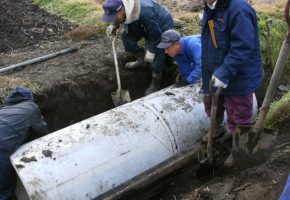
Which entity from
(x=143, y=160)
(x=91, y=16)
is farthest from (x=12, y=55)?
(x=143, y=160)

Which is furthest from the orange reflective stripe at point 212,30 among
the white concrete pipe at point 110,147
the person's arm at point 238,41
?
the white concrete pipe at point 110,147

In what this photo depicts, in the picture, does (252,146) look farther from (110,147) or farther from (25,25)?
(25,25)

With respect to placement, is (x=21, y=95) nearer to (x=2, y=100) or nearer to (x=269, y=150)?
(x=2, y=100)

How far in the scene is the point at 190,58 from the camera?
5188 millimetres

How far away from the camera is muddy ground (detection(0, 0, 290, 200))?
391cm

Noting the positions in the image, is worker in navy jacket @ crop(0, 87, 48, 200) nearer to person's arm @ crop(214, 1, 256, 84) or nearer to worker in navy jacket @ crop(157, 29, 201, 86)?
worker in navy jacket @ crop(157, 29, 201, 86)

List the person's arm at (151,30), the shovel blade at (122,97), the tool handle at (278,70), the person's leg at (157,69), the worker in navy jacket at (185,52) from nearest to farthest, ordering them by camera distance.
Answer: the tool handle at (278,70)
the worker in navy jacket at (185,52)
the person's arm at (151,30)
the shovel blade at (122,97)
the person's leg at (157,69)

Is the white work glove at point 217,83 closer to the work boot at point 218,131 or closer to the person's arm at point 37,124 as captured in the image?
the work boot at point 218,131

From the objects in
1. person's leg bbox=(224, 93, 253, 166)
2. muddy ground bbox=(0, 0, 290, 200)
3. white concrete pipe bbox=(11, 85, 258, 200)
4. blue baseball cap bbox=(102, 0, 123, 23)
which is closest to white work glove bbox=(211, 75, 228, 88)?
person's leg bbox=(224, 93, 253, 166)

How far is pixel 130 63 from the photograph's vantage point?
6.37 meters

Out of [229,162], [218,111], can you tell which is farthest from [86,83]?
[229,162]

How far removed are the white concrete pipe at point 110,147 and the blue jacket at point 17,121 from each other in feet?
0.37

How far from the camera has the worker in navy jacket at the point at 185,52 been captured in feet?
16.2

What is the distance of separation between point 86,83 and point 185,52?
1.67m
